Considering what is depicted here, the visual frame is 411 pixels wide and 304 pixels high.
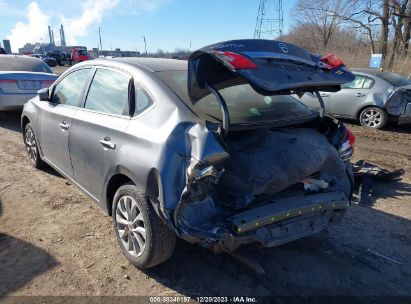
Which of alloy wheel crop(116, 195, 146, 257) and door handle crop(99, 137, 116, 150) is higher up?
door handle crop(99, 137, 116, 150)

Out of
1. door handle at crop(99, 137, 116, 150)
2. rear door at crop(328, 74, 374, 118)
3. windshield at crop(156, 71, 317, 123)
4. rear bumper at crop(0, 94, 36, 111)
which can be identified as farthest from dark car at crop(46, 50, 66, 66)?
windshield at crop(156, 71, 317, 123)

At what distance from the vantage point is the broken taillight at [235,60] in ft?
8.47

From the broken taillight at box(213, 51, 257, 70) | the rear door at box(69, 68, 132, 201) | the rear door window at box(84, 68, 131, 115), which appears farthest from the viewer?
the rear door window at box(84, 68, 131, 115)

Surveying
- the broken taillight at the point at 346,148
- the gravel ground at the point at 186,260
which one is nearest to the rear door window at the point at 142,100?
the gravel ground at the point at 186,260

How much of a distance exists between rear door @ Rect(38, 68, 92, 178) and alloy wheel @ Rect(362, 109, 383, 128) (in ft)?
23.8

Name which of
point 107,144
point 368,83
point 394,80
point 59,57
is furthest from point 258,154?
point 59,57

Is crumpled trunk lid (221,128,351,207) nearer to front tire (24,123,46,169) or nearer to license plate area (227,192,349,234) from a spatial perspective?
license plate area (227,192,349,234)

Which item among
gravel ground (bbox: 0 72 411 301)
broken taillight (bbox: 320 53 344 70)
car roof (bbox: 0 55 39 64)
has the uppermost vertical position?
broken taillight (bbox: 320 53 344 70)

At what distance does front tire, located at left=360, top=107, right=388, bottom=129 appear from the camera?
875cm

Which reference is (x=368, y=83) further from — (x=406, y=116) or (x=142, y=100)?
(x=142, y=100)

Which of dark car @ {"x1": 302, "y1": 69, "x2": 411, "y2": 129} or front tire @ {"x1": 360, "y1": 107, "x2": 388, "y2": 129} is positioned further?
front tire @ {"x1": 360, "y1": 107, "x2": 388, "y2": 129}

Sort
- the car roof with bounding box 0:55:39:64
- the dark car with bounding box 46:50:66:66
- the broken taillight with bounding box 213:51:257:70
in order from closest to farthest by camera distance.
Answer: the broken taillight with bounding box 213:51:257:70, the car roof with bounding box 0:55:39:64, the dark car with bounding box 46:50:66:66

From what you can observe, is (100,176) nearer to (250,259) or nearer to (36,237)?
(36,237)

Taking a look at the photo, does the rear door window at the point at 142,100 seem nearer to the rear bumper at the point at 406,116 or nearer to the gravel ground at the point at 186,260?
the gravel ground at the point at 186,260
